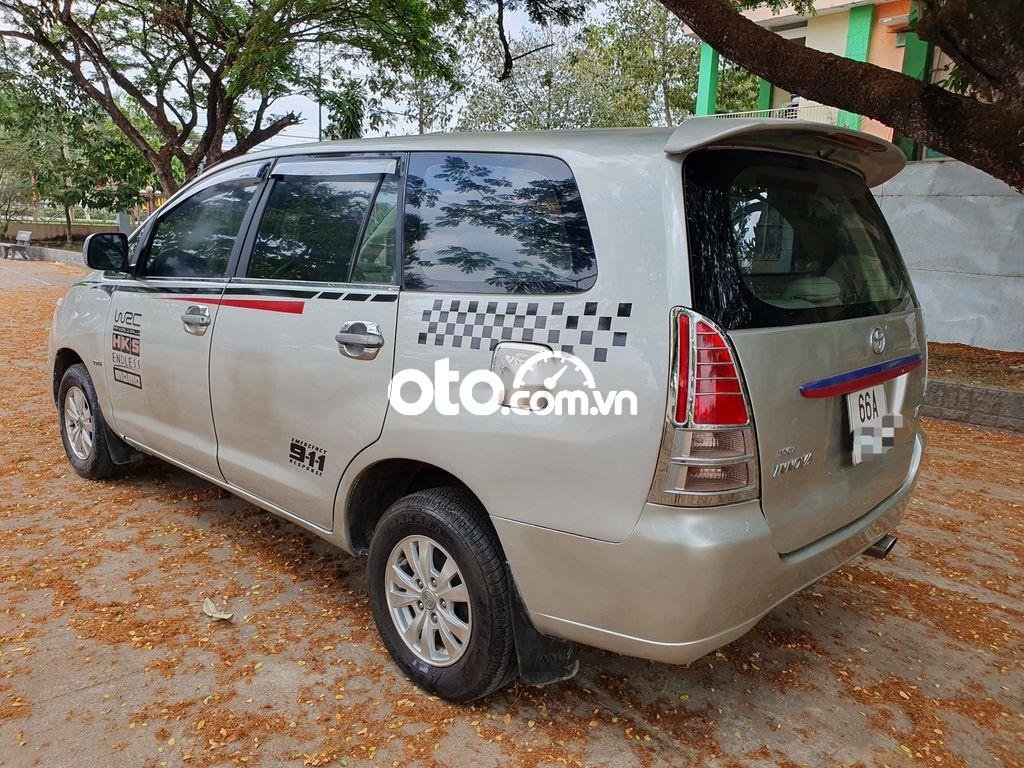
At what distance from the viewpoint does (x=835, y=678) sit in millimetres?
2676

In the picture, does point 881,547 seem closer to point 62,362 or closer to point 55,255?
point 62,362

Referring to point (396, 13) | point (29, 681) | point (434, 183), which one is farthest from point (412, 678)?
point (396, 13)

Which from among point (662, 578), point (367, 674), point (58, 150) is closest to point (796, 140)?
point (662, 578)

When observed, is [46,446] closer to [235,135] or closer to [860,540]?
[860,540]

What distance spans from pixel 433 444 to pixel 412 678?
0.84 m

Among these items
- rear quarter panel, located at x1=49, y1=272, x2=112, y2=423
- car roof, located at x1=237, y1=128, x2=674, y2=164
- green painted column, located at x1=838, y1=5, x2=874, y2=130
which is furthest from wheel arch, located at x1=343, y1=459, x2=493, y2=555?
green painted column, located at x1=838, y1=5, x2=874, y2=130

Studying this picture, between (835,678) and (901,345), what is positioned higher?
(901,345)

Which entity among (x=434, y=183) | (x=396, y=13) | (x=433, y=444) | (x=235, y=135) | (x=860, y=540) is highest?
(x=396, y=13)

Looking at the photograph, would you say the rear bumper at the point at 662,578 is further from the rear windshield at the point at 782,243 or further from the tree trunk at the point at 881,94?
the tree trunk at the point at 881,94

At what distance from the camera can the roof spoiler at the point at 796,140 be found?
6.45 feet

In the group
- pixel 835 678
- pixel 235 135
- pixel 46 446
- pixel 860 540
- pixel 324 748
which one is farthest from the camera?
pixel 235 135

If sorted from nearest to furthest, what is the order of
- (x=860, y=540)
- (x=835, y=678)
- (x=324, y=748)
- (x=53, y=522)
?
1. (x=324, y=748)
2. (x=860, y=540)
3. (x=835, y=678)
4. (x=53, y=522)

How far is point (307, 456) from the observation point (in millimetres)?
2797

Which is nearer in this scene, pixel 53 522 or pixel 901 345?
pixel 901 345
